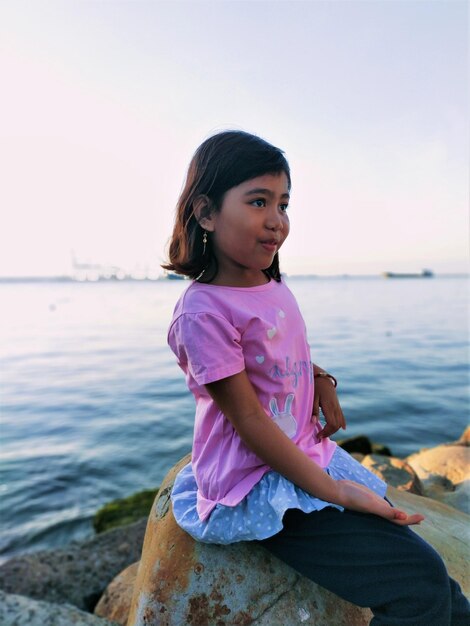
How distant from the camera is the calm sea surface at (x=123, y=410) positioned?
8.55 metres

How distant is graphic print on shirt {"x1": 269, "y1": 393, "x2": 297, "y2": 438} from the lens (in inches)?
86.4

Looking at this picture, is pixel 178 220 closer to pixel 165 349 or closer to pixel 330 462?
pixel 330 462

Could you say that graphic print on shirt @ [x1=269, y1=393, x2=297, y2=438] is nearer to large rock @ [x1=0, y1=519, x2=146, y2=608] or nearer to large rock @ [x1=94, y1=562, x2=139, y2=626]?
large rock @ [x1=94, y1=562, x2=139, y2=626]

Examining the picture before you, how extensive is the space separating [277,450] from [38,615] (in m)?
2.62

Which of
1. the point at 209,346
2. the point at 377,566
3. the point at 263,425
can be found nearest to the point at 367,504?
the point at 377,566

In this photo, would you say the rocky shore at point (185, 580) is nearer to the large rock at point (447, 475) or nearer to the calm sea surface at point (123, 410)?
the large rock at point (447, 475)

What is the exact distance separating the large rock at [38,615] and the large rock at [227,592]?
124 centimetres

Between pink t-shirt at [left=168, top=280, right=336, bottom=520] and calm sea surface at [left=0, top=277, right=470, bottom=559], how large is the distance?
625cm

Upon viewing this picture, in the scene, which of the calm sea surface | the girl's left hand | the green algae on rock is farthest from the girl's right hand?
the calm sea surface

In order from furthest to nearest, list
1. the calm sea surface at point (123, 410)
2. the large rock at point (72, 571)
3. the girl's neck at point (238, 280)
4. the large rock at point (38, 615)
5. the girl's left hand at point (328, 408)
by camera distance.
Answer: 1. the calm sea surface at point (123, 410)
2. the large rock at point (72, 571)
3. the large rock at point (38, 615)
4. the girl's left hand at point (328, 408)
5. the girl's neck at point (238, 280)

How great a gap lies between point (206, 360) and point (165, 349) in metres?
20.9

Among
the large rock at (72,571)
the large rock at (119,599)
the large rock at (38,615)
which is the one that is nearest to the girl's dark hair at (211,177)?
the large rock at (38,615)

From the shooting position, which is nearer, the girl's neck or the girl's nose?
the girl's nose

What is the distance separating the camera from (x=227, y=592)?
2314mm
